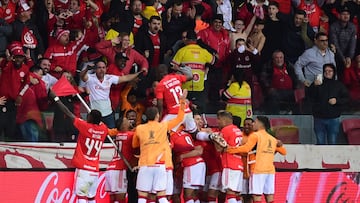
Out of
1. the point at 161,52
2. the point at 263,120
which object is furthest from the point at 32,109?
the point at 263,120

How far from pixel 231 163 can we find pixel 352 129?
11.7 ft

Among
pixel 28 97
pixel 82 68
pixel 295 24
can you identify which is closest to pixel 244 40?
pixel 295 24

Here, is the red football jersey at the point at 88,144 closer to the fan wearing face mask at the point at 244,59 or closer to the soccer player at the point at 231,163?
the soccer player at the point at 231,163

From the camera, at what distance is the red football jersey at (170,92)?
1986 centimetres

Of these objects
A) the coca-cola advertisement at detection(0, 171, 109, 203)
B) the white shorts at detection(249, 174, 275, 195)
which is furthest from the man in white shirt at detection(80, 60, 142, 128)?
the white shorts at detection(249, 174, 275, 195)

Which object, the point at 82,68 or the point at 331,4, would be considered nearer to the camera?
the point at 82,68

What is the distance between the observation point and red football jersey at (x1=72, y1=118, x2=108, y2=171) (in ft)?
63.2

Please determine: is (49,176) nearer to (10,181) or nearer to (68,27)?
(10,181)

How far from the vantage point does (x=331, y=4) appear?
25.0 m

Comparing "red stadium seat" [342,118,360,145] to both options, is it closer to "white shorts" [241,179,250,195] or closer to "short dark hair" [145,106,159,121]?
"white shorts" [241,179,250,195]

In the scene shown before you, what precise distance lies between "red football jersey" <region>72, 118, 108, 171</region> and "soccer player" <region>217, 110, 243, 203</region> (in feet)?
6.43

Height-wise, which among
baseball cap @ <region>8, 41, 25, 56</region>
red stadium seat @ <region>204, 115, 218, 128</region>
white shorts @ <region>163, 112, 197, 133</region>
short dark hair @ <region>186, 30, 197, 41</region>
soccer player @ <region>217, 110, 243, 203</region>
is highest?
short dark hair @ <region>186, 30, 197, 41</region>

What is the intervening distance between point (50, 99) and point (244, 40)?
14.5 feet

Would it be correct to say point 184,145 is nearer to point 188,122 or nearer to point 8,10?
point 188,122
